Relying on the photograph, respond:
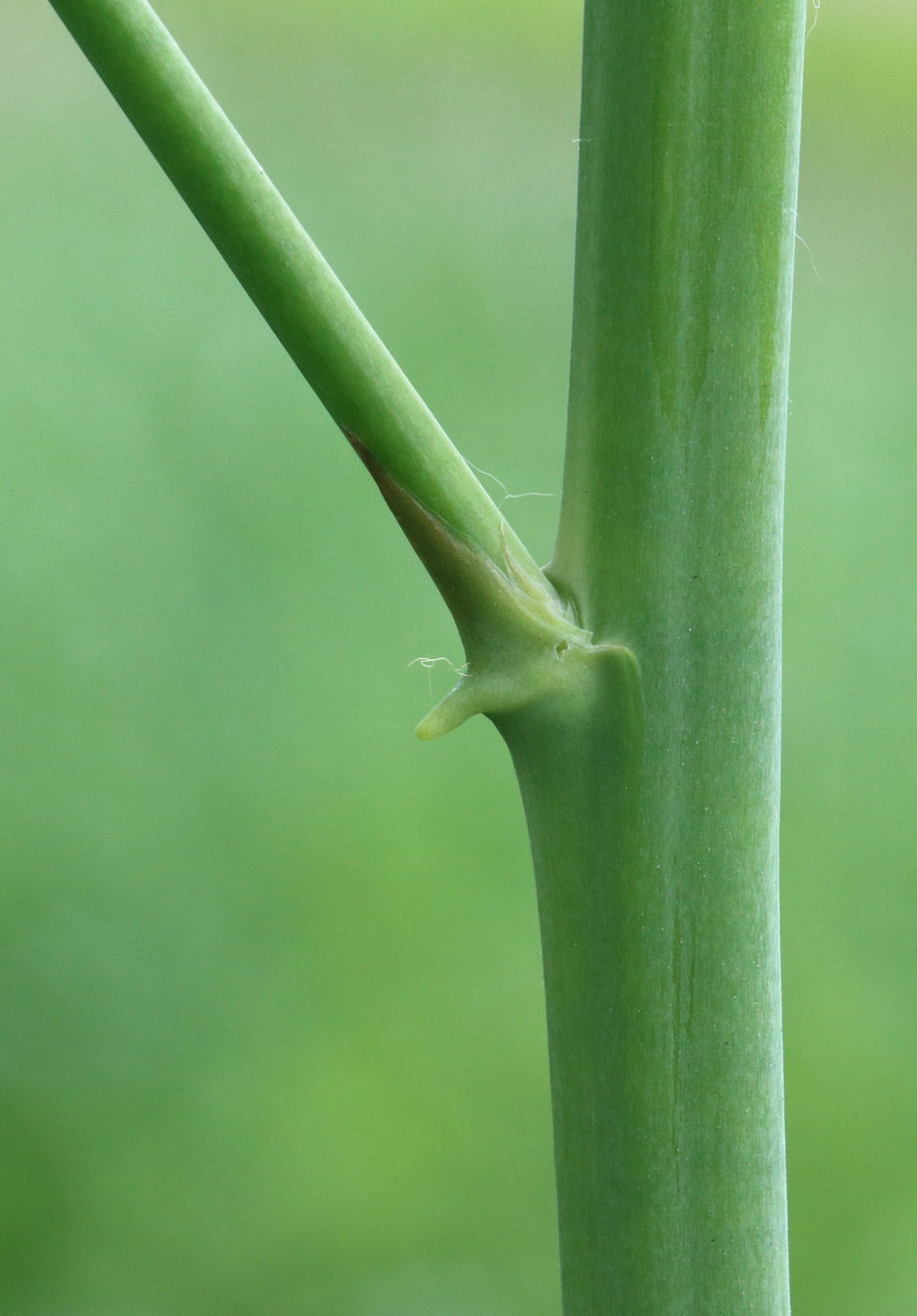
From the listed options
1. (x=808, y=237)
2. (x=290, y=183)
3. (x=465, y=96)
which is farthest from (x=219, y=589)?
(x=808, y=237)

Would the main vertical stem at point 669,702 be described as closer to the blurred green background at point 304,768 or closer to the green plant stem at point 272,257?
the green plant stem at point 272,257

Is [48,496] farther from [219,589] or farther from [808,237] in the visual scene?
[808,237]

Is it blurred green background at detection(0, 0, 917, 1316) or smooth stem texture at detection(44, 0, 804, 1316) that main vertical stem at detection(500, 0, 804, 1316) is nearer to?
smooth stem texture at detection(44, 0, 804, 1316)

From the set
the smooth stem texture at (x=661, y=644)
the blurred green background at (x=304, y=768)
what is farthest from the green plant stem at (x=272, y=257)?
the blurred green background at (x=304, y=768)

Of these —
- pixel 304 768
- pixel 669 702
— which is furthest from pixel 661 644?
pixel 304 768

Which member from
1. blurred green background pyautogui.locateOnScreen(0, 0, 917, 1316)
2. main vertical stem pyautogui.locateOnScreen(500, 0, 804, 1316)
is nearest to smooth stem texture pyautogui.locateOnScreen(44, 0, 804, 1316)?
main vertical stem pyautogui.locateOnScreen(500, 0, 804, 1316)

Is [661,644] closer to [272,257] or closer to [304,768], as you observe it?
[272,257]
